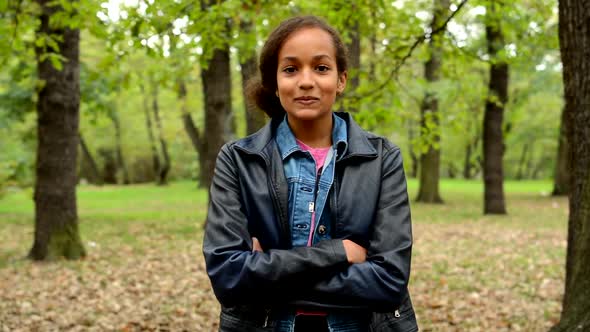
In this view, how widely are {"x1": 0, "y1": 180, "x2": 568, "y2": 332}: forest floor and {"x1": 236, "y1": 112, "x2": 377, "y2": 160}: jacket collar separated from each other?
4.17 m

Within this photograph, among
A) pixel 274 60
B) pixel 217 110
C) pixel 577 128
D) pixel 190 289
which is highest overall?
pixel 217 110

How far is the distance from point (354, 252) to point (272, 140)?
1.84 ft

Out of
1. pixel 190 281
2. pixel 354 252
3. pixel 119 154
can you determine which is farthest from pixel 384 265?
pixel 119 154

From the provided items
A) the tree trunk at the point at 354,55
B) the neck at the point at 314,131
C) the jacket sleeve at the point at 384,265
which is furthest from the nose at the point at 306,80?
the tree trunk at the point at 354,55

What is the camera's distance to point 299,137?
249cm

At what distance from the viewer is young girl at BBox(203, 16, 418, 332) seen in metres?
2.21

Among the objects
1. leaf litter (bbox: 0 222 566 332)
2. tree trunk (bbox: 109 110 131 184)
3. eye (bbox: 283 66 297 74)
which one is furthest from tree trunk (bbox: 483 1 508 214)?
tree trunk (bbox: 109 110 131 184)

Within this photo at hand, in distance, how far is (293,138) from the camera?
7.96 ft

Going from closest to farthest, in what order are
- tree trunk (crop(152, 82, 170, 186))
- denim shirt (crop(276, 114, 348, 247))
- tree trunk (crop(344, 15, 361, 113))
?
denim shirt (crop(276, 114, 348, 247)) → tree trunk (crop(344, 15, 361, 113)) → tree trunk (crop(152, 82, 170, 186))

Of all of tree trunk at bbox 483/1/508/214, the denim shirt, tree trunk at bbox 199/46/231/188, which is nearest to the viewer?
the denim shirt

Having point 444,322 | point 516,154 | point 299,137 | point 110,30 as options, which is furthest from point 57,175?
point 516,154

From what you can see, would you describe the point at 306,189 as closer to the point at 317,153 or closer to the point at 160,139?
the point at 317,153

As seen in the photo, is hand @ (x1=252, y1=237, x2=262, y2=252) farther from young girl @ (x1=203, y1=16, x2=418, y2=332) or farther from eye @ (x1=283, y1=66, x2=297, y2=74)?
eye @ (x1=283, y1=66, x2=297, y2=74)

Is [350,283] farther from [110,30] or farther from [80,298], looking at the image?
[80,298]
